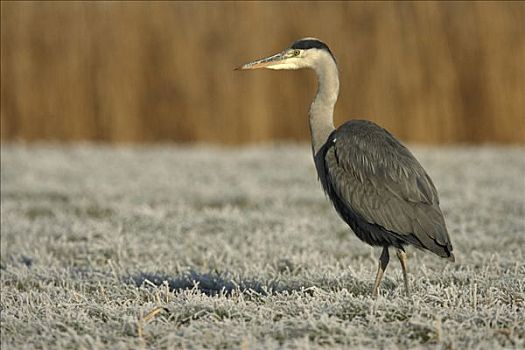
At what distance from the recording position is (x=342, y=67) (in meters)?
13.2

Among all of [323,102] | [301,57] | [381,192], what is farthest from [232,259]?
[381,192]

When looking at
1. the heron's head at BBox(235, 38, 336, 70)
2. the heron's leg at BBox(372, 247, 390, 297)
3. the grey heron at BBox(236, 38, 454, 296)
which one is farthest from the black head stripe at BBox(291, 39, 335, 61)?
the heron's leg at BBox(372, 247, 390, 297)

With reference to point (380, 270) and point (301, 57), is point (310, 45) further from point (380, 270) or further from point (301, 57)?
point (380, 270)

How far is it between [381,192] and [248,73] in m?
8.14

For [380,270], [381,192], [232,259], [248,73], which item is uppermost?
[248,73]

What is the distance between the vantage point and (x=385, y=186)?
196 inches

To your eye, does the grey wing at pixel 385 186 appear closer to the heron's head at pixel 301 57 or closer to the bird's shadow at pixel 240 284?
the bird's shadow at pixel 240 284

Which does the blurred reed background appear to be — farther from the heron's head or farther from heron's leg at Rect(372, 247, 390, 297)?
heron's leg at Rect(372, 247, 390, 297)

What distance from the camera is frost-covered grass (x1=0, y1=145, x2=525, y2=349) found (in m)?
4.05

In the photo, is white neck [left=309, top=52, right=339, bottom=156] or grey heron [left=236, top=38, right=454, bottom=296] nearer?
grey heron [left=236, top=38, right=454, bottom=296]

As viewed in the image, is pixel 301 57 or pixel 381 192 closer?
pixel 381 192

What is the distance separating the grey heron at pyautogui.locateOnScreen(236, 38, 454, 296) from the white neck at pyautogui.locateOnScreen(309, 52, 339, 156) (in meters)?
0.15

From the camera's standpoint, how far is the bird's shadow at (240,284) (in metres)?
5.01

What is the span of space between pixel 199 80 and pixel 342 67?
196cm
